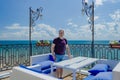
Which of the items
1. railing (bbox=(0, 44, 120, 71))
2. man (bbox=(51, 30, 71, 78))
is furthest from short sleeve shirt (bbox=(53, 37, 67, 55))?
railing (bbox=(0, 44, 120, 71))

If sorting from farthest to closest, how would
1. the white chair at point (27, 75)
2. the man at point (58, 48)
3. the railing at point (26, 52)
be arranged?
1. the railing at point (26, 52)
2. the man at point (58, 48)
3. the white chair at point (27, 75)

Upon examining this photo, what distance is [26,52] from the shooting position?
20.3 feet

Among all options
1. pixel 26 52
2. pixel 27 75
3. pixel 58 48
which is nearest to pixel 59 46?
pixel 58 48

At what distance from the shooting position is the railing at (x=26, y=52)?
5.13m

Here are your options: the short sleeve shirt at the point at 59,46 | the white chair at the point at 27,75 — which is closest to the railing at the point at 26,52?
the short sleeve shirt at the point at 59,46

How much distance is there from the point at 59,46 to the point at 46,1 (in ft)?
20.1

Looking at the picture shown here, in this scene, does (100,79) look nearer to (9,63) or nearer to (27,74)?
(27,74)

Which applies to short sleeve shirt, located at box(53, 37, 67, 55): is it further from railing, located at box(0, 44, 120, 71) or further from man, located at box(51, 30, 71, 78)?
railing, located at box(0, 44, 120, 71)

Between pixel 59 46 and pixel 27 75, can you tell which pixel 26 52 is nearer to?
pixel 59 46

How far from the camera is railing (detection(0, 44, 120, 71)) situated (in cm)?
513

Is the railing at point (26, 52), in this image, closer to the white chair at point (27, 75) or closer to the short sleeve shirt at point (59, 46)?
the short sleeve shirt at point (59, 46)

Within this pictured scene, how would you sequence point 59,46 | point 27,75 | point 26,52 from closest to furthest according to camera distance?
point 27,75 < point 59,46 < point 26,52

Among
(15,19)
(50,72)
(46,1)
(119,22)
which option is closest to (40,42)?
(50,72)

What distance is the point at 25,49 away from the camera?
6.07 m
